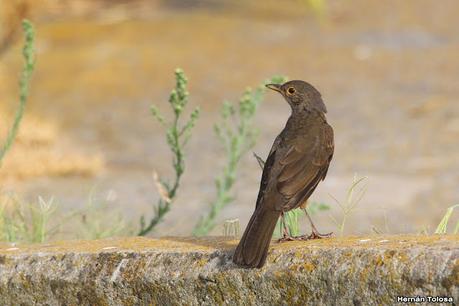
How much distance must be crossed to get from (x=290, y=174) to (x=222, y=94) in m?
11.0

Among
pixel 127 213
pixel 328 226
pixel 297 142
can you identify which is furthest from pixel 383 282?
pixel 127 213

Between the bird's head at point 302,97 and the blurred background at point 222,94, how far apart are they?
218 centimetres

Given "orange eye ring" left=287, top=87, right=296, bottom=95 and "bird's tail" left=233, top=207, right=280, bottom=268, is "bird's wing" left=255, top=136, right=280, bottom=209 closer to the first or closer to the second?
"bird's tail" left=233, top=207, right=280, bottom=268

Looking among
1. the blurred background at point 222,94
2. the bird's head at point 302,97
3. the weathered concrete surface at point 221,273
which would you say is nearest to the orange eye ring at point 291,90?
the bird's head at point 302,97

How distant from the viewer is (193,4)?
71.3ft

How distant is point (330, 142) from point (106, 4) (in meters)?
16.9

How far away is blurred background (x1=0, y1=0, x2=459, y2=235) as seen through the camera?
10953mm

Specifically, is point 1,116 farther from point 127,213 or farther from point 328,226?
point 328,226

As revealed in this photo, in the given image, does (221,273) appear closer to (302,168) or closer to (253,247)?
(253,247)

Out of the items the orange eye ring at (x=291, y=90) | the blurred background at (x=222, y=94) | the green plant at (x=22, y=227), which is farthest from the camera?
the blurred background at (x=222, y=94)

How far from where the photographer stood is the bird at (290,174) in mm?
4383

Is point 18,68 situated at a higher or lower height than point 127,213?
higher

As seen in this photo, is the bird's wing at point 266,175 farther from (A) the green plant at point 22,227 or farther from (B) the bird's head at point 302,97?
(A) the green plant at point 22,227

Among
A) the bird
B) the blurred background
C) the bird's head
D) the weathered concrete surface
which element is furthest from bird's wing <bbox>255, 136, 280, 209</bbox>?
the blurred background
